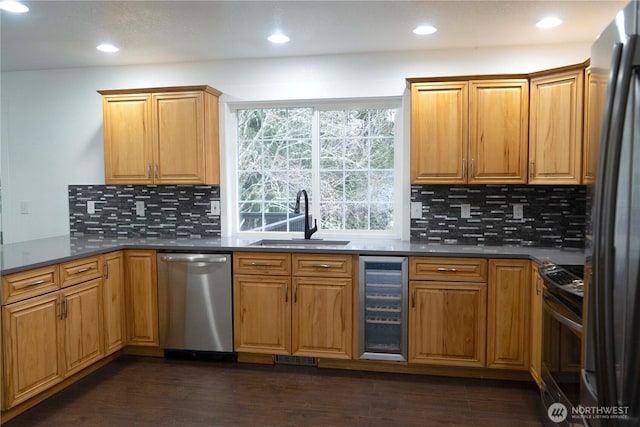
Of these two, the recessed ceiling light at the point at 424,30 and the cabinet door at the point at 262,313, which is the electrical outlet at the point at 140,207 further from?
the recessed ceiling light at the point at 424,30

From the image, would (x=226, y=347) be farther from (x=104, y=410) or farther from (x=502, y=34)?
(x=502, y=34)

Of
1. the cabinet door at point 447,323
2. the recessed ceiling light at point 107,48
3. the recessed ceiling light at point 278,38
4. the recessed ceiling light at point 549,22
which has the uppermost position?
the recessed ceiling light at point 107,48

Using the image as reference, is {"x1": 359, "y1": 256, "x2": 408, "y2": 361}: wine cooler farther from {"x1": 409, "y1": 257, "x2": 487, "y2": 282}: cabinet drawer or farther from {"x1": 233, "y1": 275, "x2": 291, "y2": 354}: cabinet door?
{"x1": 233, "y1": 275, "x2": 291, "y2": 354}: cabinet door

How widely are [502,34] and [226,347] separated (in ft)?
10.1

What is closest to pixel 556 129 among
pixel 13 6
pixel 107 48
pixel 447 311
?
pixel 447 311

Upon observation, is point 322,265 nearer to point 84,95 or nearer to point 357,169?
point 357,169

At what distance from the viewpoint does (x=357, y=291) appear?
3260 mm

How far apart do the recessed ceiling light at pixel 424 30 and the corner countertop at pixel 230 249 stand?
154 cm

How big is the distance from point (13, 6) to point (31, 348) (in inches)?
79.3

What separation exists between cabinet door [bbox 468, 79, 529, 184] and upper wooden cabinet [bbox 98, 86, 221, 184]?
2.10 meters

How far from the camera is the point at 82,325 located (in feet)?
10.1

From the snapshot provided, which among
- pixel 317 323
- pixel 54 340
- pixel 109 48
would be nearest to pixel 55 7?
pixel 109 48

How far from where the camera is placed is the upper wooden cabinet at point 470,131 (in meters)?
3.27

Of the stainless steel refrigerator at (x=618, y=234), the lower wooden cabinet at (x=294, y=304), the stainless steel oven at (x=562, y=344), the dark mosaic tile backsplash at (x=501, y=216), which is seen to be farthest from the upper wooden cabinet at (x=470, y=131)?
the stainless steel refrigerator at (x=618, y=234)
